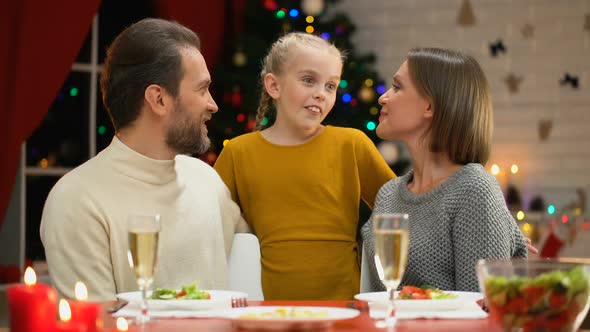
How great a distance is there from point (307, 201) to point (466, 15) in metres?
3.53

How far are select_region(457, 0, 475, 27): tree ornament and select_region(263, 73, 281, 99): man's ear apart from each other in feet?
10.5

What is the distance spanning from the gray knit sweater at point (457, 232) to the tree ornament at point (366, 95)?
108 inches

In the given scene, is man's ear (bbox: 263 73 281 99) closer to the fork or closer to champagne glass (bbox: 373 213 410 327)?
the fork

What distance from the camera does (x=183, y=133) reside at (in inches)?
99.4

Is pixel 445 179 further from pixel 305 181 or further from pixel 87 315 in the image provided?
pixel 87 315

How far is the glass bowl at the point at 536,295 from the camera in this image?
1.36 m

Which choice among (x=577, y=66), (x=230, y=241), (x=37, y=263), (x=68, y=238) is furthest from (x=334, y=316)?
(x=577, y=66)

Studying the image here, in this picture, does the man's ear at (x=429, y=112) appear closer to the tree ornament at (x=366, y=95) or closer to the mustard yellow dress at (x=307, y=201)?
the mustard yellow dress at (x=307, y=201)

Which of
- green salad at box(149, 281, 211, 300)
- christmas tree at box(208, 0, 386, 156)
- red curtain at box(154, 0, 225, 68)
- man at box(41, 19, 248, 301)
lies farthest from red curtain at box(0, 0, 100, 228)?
green salad at box(149, 281, 211, 300)

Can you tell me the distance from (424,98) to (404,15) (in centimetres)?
373

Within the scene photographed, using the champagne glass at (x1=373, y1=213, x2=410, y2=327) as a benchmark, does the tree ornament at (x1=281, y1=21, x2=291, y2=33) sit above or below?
above

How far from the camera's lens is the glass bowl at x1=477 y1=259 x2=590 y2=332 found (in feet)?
4.46

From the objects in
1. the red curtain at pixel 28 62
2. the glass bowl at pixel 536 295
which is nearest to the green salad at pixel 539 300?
the glass bowl at pixel 536 295

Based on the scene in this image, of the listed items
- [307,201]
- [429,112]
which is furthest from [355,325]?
[307,201]
